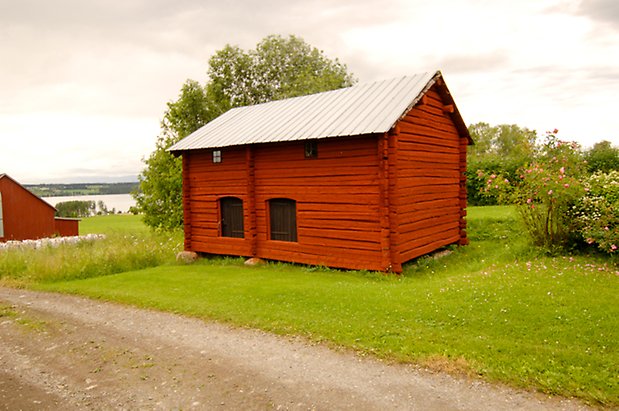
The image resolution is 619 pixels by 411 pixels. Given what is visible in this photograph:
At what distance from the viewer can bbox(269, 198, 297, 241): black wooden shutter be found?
16.2m

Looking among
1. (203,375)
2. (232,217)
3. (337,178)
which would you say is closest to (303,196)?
(337,178)

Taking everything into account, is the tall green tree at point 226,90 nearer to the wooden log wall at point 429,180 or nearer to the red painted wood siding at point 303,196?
the red painted wood siding at point 303,196

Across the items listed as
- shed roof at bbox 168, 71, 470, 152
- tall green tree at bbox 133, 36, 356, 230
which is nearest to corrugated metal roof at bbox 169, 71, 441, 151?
shed roof at bbox 168, 71, 470, 152

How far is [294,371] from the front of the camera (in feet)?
23.2

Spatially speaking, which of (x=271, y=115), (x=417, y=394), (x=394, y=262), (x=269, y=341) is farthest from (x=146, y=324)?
(x=271, y=115)

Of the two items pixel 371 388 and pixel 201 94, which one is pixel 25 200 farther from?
pixel 371 388

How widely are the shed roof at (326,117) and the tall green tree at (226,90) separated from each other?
43.2 feet

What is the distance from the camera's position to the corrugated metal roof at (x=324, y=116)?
14.3 m

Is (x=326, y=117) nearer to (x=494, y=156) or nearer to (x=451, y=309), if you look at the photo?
(x=451, y=309)

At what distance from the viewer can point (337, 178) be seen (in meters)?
14.9

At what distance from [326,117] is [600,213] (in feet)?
29.4

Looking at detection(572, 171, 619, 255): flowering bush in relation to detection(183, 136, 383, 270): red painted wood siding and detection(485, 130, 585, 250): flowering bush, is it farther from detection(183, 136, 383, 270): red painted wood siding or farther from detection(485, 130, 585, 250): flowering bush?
detection(183, 136, 383, 270): red painted wood siding

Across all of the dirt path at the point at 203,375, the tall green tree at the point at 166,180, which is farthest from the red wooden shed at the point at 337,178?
the tall green tree at the point at 166,180

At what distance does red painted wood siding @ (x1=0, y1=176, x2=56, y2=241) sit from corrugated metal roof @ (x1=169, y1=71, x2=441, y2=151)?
18.7 m
